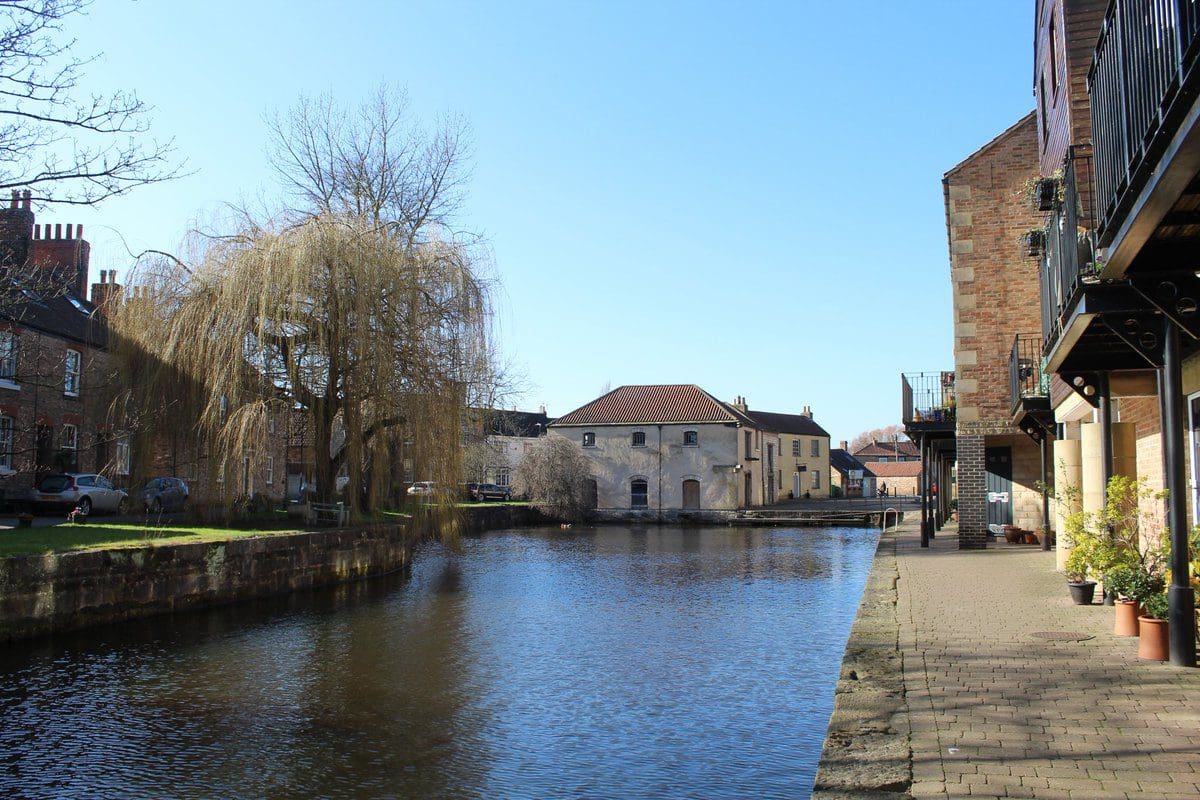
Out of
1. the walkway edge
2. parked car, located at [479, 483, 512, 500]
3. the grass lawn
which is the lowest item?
the walkway edge

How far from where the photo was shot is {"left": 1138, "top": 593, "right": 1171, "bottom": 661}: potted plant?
7.03 meters

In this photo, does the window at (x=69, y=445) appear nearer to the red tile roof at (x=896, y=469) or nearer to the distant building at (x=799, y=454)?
the distant building at (x=799, y=454)

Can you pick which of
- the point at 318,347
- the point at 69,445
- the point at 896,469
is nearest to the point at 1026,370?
the point at 318,347

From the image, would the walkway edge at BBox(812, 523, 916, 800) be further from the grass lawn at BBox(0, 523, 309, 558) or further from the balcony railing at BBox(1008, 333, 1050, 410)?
the grass lawn at BBox(0, 523, 309, 558)

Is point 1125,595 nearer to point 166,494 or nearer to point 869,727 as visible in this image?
point 869,727

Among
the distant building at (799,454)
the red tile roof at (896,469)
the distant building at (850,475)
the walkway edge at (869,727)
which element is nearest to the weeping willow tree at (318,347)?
the walkway edge at (869,727)

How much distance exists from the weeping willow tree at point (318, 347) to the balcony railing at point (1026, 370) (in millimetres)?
9713

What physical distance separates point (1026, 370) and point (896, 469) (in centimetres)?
6999

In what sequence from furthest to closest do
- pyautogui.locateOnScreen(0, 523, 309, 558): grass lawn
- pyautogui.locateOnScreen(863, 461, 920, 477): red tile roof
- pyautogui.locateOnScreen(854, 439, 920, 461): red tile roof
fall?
pyautogui.locateOnScreen(854, 439, 920, 461): red tile roof < pyautogui.locateOnScreen(863, 461, 920, 477): red tile roof < pyautogui.locateOnScreen(0, 523, 309, 558): grass lawn

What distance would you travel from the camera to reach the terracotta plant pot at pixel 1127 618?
820 cm

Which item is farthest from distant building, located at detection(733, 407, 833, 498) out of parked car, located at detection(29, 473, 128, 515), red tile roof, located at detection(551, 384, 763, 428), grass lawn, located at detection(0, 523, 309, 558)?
grass lawn, located at detection(0, 523, 309, 558)

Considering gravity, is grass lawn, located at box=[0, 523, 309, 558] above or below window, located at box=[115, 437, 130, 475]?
below

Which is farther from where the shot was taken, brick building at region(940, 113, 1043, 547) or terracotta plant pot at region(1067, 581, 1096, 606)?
brick building at region(940, 113, 1043, 547)

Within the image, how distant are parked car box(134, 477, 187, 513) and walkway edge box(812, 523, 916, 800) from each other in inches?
601
